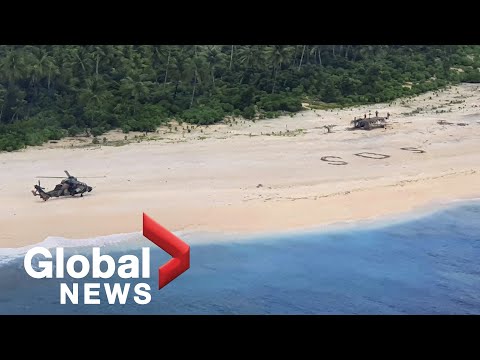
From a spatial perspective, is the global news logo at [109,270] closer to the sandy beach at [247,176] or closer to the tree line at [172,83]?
the sandy beach at [247,176]

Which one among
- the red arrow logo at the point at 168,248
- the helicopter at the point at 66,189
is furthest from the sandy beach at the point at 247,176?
the red arrow logo at the point at 168,248

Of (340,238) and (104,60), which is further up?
(104,60)

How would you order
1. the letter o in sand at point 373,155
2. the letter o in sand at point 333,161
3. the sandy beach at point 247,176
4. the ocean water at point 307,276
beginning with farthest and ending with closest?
the letter o in sand at point 373,155, the letter o in sand at point 333,161, the sandy beach at point 247,176, the ocean water at point 307,276

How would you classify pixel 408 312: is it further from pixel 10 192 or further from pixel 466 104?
pixel 466 104

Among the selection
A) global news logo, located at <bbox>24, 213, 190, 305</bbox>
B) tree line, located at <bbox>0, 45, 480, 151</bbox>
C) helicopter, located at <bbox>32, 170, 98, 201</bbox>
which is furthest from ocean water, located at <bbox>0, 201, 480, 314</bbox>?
tree line, located at <bbox>0, 45, 480, 151</bbox>

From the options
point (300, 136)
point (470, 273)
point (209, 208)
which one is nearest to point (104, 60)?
point (300, 136)

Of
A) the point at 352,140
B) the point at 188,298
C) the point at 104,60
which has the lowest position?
the point at 188,298

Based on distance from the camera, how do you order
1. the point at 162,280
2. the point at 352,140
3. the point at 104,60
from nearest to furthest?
the point at 162,280
the point at 352,140
the point at 104,60
